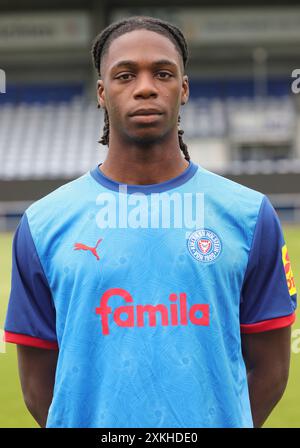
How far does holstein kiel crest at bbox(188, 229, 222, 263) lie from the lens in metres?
1.56

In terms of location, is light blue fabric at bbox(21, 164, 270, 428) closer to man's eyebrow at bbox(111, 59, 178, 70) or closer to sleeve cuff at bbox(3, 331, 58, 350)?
sleeve cuff at bbox(3, 331, 58, 350)

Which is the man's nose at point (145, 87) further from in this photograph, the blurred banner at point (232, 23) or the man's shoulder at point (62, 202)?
the blurred banner at point (232, 23)

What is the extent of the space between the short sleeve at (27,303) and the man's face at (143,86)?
0.33 metres

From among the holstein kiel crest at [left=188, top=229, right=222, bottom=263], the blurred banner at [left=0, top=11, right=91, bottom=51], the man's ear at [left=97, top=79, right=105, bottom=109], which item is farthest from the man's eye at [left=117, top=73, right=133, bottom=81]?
the blurred banner at [left=0, top=11, right=91, bottom=51]

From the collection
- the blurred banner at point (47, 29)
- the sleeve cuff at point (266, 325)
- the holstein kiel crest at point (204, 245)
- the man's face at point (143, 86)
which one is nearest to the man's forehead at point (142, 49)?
the man's face at point (143, 86)

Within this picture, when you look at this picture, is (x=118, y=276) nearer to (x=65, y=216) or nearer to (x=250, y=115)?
(x=65, y=216)

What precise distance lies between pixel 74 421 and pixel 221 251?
47 cm

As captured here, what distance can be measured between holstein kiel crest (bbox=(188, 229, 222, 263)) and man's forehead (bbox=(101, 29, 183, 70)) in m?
0.38

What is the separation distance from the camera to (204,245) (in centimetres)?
157

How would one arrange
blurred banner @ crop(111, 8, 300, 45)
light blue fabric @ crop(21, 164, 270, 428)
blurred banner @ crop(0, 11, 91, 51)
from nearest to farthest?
light blue fabric @ crop(21, 164, 270, 428) → blurred banner @ crop(111, 8, 300, 45) → blurred banner @ crop(0, 11, 91, 51)

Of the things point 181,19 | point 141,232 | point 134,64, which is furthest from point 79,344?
point 181,19

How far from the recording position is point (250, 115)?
21.0 meters

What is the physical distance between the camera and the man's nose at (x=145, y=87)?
157cm

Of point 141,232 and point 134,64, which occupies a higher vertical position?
point 134,64
